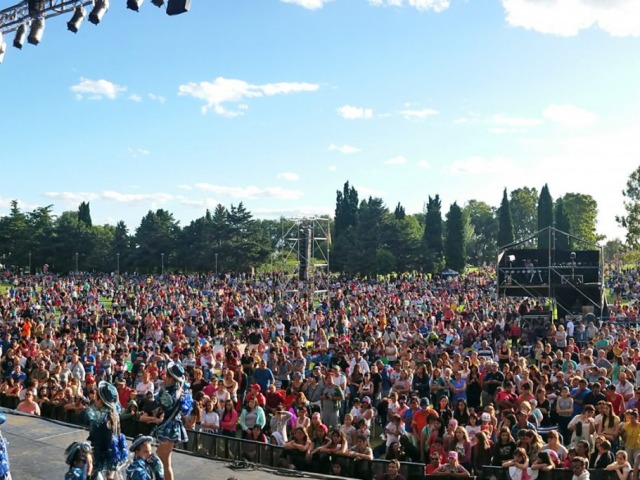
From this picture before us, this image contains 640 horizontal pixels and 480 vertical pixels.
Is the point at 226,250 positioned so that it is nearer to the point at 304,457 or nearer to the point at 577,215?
the point at 577,215

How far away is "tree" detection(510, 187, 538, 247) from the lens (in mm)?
110438

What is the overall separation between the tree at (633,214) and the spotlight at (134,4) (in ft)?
149

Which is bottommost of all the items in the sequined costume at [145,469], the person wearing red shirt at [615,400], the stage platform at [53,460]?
the stage platform at [53,460]

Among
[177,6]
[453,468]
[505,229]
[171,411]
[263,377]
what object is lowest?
[453,468]

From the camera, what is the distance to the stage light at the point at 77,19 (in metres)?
13.4

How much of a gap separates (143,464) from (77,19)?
35.1ft

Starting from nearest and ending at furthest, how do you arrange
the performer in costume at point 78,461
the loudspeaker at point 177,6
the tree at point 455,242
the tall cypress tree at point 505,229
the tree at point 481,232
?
the performer in costume at point 78,461, the loudspeaker at point 177,6, the tree at point 455,242, the tall cypress tree at point 505,229, the tree at point 481,232

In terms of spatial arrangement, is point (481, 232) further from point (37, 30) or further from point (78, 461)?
point (78, 461)

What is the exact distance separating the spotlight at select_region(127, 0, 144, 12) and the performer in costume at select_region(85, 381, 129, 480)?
8.45 m

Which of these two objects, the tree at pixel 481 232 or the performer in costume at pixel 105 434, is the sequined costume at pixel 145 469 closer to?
the performer in costume at pixel 105 434

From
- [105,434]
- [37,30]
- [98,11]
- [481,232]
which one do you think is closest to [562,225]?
[481,232]

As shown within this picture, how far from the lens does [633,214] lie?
4969cm

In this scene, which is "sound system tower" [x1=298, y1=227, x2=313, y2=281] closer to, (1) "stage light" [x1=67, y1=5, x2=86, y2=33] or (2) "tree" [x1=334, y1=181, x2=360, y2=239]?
(2) "tree" [x1=334, y1=181, x2=360, y2=239]

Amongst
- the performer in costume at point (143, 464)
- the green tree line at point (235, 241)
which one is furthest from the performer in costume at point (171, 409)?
the green tree line at point (235, 241)
